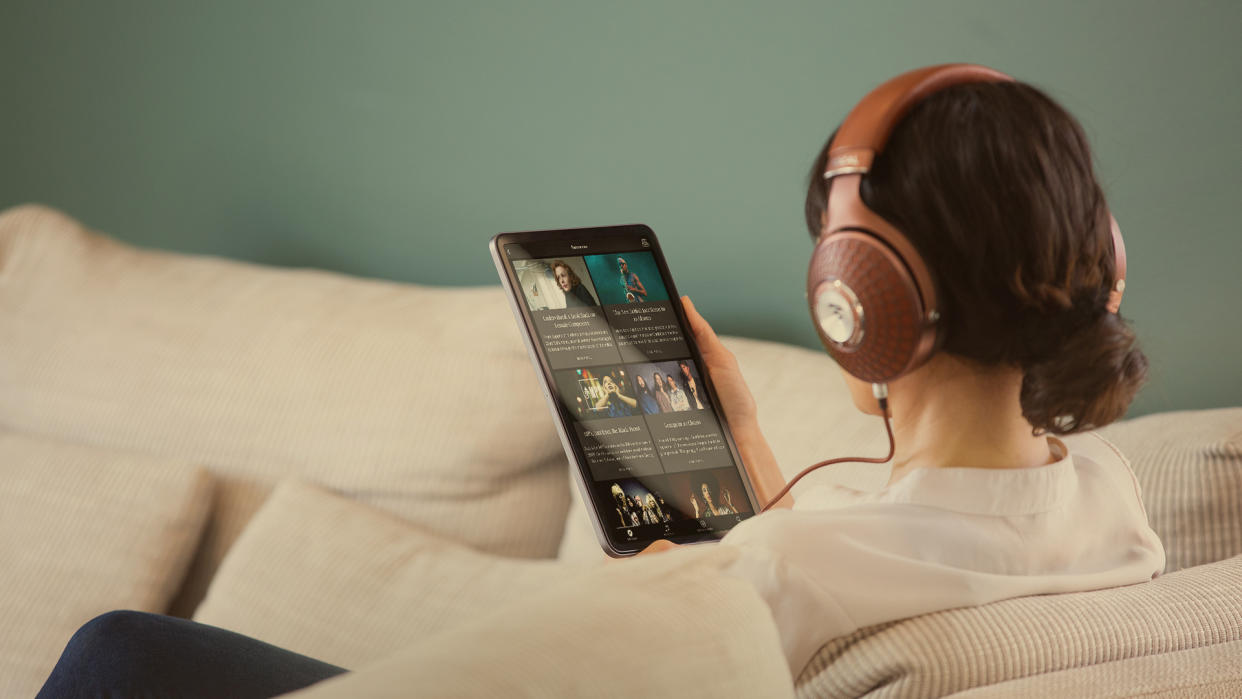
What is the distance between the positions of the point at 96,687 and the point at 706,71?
1094 millimetres

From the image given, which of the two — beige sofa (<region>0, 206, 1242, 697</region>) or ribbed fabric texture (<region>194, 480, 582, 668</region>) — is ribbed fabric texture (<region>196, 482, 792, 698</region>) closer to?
beige sofa (<region>0, 206, 1242, 697</region>)

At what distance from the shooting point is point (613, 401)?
896 millimetres

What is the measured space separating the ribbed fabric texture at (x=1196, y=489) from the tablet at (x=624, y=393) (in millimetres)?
371

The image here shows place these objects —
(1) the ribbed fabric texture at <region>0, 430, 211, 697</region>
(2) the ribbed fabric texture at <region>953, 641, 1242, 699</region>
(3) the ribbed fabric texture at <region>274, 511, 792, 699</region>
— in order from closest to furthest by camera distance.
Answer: (3) the ribbed fabric texture at <region>274, 511, 792, 699</region> < (2) the ribbed fabric texture at <region>953, 641, 1242, 699</region> < (1) the ribbed fabric texture at <region>0, 430, 211, 697</region>

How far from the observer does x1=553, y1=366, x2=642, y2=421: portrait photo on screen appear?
89cm

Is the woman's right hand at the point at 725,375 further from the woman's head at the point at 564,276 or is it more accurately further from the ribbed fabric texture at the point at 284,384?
the ribbed fabric texture at the point at 284,384

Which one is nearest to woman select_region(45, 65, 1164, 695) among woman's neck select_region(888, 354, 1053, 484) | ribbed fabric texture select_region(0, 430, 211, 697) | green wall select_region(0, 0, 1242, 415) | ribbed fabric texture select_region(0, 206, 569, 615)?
woman's neck select_region(888, 354, 1053, 484)

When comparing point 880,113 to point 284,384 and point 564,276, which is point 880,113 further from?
point 284,384

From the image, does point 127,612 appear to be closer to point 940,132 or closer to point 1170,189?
point 940,132

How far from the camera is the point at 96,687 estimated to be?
0.85 m

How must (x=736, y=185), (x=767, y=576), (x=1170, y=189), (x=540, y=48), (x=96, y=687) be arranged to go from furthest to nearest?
1. (x=540, y=48)
2. (x=736, y=185)
3. (x=1170, y=189)
4. (x=96, y=687)
5. (x=767, y=576)

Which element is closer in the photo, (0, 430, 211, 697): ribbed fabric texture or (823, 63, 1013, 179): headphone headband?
(823, 63, 1013, 179): headphone headband

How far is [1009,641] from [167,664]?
0.63m

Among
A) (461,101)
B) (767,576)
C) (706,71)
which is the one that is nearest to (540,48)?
(461,101)
